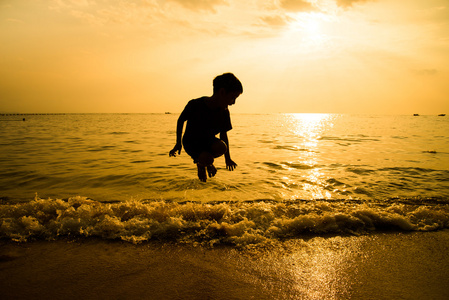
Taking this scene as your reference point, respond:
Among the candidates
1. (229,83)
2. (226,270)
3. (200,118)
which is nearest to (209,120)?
(200,118)

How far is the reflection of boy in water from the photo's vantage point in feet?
12.2

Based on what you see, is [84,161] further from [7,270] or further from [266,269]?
[266,269]

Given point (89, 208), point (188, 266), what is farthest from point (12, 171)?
point (188, 266)

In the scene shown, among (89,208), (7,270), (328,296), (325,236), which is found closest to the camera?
(328,296)

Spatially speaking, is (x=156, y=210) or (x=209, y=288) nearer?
(x=209, y=288)

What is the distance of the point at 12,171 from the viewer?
28.3ft

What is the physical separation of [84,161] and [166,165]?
3.44 m

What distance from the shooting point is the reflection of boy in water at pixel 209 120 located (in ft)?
12.2

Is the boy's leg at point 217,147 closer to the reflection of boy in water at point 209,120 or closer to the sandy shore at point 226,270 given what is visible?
the reflection of boy in water at point 209,120

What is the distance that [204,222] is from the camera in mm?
4516

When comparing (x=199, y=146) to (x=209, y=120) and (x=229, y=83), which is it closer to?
(x=209, y=120)

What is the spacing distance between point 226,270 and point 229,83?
2505 millimetres

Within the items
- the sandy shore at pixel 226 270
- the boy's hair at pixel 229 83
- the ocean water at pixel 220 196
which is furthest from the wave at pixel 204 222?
the boy's hair at pixel 229 83

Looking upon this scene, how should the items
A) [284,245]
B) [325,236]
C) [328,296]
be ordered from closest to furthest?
[328,296], [284,245], [325,236]
